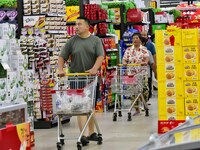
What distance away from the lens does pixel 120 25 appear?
1695cm

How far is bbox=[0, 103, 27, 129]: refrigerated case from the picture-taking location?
5544 millimetres

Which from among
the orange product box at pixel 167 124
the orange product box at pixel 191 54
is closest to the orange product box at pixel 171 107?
the orange product box at pixel 167 124

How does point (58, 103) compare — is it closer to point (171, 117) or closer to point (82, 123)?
point (82, 123)

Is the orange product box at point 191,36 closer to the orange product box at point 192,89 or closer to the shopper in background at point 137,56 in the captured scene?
the orange product box at point 192,89

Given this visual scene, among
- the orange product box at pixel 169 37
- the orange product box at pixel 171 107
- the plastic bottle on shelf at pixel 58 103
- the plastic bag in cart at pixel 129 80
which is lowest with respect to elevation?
the orange product box at pixel 171 107

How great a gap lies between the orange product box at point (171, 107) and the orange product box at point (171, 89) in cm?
8

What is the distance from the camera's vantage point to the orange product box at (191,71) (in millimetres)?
9227

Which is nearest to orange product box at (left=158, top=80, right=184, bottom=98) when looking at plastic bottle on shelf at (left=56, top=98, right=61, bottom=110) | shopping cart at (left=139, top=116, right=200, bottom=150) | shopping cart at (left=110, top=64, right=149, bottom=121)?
plastic bottle on shelf at (left=56, top=98, right=61, bottom=110)

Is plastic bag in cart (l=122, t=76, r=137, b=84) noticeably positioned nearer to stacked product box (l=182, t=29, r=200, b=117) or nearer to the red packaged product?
stacked product box (l=182, t=29, r=200, b=117)

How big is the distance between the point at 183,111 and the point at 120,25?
783 centimetres

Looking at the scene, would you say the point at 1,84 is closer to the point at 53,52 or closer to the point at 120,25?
the point at 53,52

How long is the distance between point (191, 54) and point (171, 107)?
2.99ft

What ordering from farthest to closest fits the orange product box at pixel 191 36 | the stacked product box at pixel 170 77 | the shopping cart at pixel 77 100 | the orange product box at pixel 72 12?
the orange product box at pixel 72 12 < the stacked product box at pixel 170 77 < the orange product box at pixel 191 36 < the shopping cart at pixel 77 100

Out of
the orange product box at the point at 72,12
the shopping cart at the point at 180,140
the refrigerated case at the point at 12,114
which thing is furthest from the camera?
the orange product box at the point at 72,12
